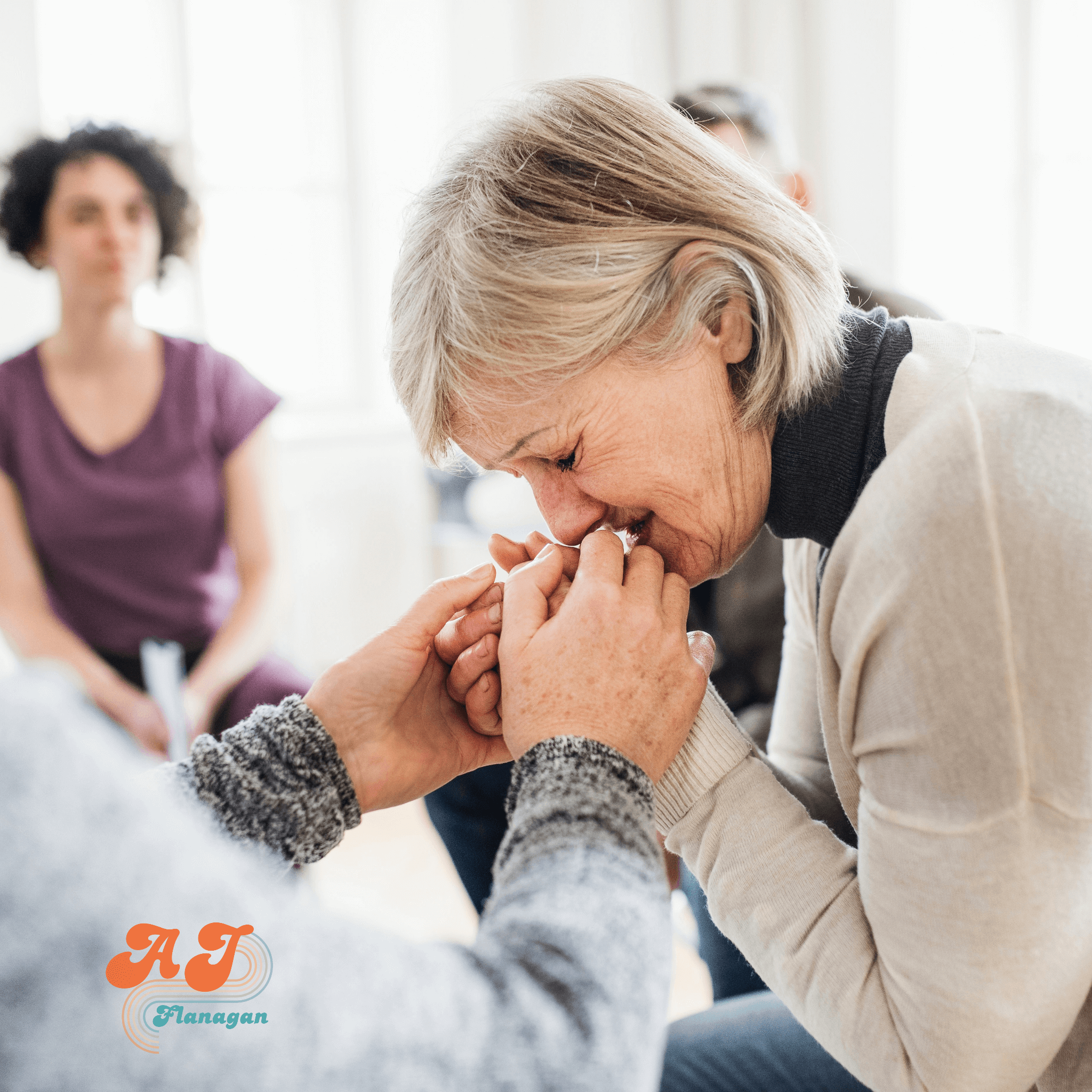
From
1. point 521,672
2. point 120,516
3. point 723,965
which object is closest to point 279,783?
point 521,672

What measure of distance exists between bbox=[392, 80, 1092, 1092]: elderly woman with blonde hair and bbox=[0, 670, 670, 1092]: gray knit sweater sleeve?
0.27m

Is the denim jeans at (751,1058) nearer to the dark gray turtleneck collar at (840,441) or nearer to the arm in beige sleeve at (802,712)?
the arm in beige sleeve at (802,712)

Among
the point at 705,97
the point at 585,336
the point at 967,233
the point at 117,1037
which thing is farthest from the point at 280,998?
the point at 967,233

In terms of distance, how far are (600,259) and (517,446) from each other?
0.20 metres

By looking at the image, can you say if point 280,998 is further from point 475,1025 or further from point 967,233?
point 967,233

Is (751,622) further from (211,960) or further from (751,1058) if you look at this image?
(211,960)

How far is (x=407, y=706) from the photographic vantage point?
107cm

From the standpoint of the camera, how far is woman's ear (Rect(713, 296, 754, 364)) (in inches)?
34.3

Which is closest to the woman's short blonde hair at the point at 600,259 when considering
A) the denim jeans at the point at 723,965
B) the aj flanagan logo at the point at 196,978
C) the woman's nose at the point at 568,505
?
the woman's nose at the point at 568,505

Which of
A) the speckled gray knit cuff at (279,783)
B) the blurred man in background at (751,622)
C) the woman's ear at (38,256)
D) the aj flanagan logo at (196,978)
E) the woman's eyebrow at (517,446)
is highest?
the woman's ear at (38,256)

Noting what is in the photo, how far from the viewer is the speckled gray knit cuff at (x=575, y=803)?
24.1 inches

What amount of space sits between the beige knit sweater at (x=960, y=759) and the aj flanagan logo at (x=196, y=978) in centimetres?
50

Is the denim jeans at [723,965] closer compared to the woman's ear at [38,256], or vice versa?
the denim jeans at [723,965]

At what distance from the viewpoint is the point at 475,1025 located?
492 mm
